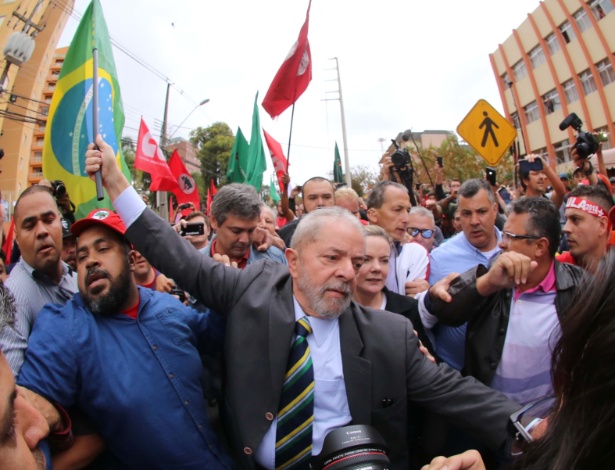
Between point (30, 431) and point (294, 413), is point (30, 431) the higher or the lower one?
the higher one

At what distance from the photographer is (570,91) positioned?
28.5 metres

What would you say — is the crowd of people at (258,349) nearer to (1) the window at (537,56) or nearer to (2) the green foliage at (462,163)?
(2) the green foliage at (462,163)

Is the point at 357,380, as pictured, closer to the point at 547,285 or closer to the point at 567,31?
the point at 547,285

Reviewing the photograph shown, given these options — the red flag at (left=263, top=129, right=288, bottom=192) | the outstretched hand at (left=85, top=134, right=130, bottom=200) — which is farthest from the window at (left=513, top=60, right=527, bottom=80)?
the outstretched hand at (left=85, top=134, right=130, bottom=200)

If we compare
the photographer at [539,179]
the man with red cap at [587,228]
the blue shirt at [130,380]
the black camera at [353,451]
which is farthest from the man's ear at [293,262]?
the photographer at [539,179]

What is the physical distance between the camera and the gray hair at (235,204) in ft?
10.3

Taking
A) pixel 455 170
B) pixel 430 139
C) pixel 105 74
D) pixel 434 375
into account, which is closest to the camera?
pixel 434 375

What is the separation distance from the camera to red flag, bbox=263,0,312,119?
547 cm

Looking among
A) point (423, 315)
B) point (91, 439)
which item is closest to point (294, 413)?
point (91, 439)

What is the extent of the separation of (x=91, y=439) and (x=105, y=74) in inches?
92.6

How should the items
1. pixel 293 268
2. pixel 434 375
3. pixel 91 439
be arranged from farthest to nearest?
pixel 293 268 < pixel 434 375 < pixel 91 439

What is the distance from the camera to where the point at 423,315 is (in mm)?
2391

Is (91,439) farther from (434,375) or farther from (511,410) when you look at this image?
(511,410)

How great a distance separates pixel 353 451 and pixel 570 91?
3392 centimetres
